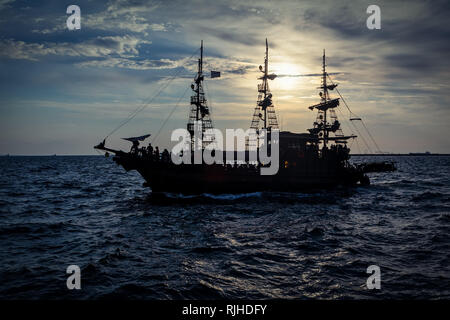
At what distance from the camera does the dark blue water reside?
9.23 m

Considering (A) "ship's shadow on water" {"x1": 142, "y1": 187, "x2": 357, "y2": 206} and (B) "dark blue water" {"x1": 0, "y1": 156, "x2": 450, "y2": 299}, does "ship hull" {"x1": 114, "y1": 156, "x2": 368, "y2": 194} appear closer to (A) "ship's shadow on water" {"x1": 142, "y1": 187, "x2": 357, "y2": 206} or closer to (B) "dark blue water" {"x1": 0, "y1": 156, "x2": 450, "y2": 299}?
(A) "ship's shadow on water" {"x1": 142, "y1": 187, "x2": 357, "y2": 206}

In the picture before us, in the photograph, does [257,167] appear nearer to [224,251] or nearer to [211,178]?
[211,178]

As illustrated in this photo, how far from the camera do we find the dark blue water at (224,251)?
30.3 ft

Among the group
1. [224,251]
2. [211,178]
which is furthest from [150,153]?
[224,251]

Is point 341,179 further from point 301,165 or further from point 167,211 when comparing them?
point 167,211

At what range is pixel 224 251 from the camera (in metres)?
13.2

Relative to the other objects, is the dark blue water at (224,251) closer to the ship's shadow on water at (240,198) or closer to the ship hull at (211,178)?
the ship's shadow on water at (240,198)

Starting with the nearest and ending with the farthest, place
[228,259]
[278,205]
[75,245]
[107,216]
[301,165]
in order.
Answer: [228,259] → [75,245] → [107,216] → [278,205] → [301,165]

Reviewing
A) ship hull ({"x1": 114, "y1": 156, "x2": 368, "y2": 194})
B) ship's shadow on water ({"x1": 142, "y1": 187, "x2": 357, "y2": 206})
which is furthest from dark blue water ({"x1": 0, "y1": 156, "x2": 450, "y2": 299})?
ship hull ({"x1": 114, "y1": 156, "x2": 368, "y2": 194})

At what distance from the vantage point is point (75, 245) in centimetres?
1407

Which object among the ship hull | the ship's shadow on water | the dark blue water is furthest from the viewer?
the ship hull

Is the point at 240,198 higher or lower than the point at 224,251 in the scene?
lower
